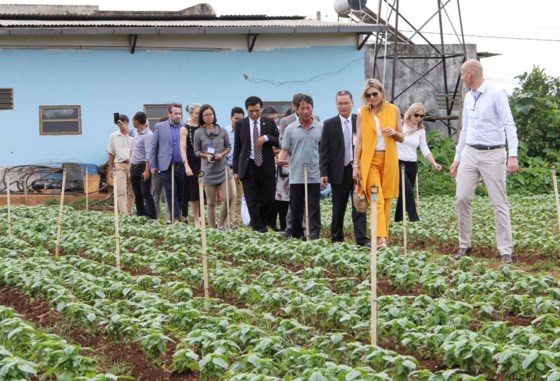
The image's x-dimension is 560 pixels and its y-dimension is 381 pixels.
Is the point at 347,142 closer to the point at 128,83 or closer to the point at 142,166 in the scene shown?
the point at 142,166

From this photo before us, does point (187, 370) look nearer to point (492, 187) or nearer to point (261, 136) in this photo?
point (492, 187)

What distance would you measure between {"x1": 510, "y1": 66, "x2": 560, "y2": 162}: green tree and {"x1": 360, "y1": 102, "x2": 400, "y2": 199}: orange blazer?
53.2 ft

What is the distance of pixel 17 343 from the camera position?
704 cm

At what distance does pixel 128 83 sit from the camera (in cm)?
2423

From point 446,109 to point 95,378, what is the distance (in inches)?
921

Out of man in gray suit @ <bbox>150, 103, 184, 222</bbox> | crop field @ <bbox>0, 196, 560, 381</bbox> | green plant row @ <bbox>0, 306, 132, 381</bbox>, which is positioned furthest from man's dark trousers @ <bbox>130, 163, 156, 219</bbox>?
green plant row @ <bbox>0, 306, 132, 381</bbox>

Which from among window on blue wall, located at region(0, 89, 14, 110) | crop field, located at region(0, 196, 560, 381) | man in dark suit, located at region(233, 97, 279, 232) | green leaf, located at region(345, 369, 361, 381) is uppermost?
window on blue wall, located at region(0, 89, 14, 110)

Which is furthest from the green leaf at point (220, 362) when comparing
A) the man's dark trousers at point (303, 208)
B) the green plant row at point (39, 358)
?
the man's dark trousers at point (303, 208)

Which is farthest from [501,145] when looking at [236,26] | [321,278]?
[236,26]

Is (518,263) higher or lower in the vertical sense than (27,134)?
lower

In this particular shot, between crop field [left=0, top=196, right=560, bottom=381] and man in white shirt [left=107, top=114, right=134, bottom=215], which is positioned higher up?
man in white shirt [left=107, top=114, right=134, bottom=215]

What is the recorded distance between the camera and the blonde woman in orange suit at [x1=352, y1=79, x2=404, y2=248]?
1150 centimetres

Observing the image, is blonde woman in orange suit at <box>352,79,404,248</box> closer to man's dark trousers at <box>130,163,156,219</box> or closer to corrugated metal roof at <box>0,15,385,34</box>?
man's dark trousers at <box>130,163,156,219</box>

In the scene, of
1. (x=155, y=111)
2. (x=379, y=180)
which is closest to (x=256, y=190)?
(x=379, y=180)
